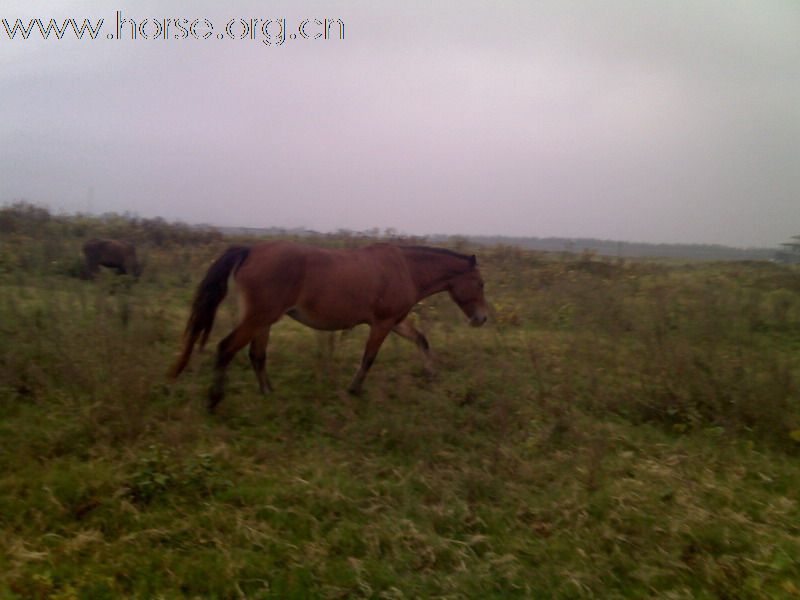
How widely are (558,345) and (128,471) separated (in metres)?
5.34

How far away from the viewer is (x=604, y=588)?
123 inches

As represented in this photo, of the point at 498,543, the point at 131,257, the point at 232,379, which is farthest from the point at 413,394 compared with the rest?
the point at 131,257

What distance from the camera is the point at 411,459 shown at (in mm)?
4547

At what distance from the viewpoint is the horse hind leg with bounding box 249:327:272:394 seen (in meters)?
5.86

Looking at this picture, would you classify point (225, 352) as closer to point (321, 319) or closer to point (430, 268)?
point (321, 319)

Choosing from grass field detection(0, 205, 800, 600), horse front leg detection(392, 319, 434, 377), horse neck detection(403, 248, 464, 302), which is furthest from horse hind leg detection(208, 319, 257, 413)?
horse neck detection(403, 248, 464, 302)

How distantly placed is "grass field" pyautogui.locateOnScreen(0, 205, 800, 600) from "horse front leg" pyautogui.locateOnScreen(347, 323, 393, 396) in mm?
266

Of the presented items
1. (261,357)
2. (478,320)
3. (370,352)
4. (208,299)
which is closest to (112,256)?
(208,299)

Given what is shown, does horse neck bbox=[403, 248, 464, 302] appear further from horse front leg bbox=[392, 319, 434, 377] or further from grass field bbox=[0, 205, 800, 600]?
grass field bbox=[0, 205, 800, 600]

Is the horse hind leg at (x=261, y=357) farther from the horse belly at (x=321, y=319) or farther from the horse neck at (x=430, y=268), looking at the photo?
the horse neck at (x=430, y=268)

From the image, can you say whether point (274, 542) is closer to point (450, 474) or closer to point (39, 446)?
point (450, 474)

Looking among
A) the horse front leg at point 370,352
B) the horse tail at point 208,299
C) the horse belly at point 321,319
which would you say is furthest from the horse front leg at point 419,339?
the horse tail at point 208,299

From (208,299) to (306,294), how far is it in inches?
37.2

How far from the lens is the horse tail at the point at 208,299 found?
219 inches
